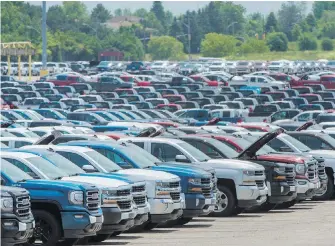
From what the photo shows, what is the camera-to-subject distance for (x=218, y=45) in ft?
587

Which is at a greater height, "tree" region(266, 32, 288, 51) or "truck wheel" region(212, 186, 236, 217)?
"truck wheel" region(212, 186, 236, 217)

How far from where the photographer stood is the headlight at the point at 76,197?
62.7 feet

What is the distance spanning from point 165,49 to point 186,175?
165459 mm

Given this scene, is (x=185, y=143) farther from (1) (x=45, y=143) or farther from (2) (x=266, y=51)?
(2) (x=266, y=51)

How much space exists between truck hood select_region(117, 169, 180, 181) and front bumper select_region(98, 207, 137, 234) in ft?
4.80

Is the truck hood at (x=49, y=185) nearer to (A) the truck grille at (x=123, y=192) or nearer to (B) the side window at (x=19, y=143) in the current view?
(A) the truck grille at (x=123, y=192)

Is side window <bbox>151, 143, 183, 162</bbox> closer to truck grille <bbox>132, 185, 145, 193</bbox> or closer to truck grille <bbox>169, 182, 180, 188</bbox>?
truck grille <bbox>169, 182, 180, 188</bbox>

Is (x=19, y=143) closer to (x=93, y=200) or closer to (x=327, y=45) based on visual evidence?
(x=93, y=200)

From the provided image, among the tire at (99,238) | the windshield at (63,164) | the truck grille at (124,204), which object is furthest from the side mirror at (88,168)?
the truck grille at (124,204)

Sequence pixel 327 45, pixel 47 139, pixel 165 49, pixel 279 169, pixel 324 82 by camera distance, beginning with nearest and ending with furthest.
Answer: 1. pixel 47 139
2. pixel 279 169
3. pixel 324 82
4. pixel 327 45
5. pixel 165 49

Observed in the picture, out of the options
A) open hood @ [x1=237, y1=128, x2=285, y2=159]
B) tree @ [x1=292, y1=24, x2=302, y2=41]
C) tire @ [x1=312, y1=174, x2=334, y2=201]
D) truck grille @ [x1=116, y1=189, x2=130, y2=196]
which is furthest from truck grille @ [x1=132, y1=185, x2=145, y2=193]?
tree @ [x1=292, y1=24, x2=302, y2=41]

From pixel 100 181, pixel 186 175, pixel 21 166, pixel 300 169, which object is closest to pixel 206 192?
pixel 186 175

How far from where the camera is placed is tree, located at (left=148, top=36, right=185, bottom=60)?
7382 inches

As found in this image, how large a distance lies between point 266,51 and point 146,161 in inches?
5927
